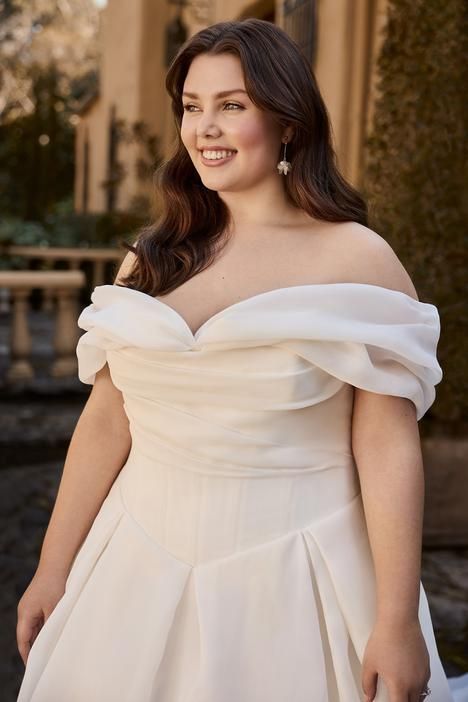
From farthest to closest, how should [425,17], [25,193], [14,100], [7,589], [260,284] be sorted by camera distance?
[14,100], [25,193], [425,17], [7,589], [260,284]

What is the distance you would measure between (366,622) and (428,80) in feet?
10.5

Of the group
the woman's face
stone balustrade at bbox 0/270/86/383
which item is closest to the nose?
the woman's face

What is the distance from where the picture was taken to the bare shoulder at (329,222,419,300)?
5.26 feet

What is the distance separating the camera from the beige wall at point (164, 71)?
22.3 ft

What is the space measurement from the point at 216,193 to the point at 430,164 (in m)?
2.57

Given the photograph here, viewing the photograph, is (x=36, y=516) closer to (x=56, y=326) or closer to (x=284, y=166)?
(x=284, y=166)

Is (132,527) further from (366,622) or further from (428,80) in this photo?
(428,80)

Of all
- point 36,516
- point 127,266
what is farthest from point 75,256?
point 127,266

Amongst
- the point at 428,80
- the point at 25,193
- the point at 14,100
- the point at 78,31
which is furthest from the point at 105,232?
the point at 78,31

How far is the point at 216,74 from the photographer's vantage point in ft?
5.40

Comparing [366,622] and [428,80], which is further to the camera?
[428,80]

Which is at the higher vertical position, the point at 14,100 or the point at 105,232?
the point at 14,100

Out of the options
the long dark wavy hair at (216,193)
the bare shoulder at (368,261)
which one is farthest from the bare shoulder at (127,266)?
the bare shoulder at (368,261)

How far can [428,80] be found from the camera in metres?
4.23
